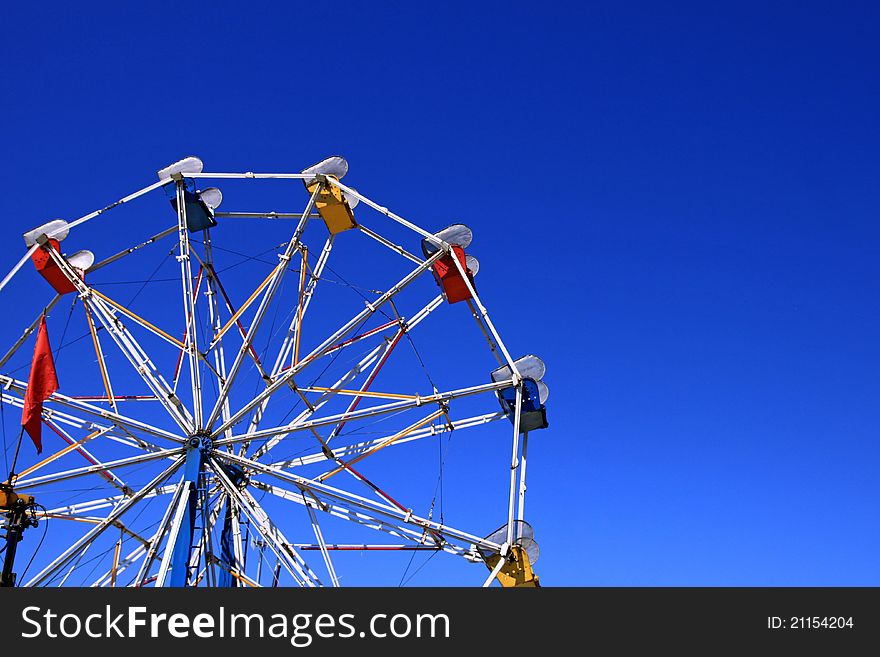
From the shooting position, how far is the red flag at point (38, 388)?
24375 mm

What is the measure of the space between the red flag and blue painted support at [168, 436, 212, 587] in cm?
398

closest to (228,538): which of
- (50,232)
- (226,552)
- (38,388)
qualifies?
(226,552)

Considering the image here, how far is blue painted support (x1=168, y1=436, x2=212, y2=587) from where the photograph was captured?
886 inches

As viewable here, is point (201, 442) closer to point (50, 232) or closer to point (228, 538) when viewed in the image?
point (228, 538)

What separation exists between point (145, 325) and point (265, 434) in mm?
5194

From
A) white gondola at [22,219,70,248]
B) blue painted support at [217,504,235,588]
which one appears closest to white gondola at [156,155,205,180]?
white gondola at [22,219,70,248]

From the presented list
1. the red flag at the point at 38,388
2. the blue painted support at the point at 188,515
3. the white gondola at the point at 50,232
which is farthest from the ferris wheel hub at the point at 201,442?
the white gondola at the point at 50,232

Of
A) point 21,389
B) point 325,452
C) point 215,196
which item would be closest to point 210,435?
point 325,452

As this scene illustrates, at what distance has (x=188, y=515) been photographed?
23266mm

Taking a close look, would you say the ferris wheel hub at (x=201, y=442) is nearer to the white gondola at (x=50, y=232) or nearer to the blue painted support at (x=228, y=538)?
the blue painted support at (x=228, y=538)

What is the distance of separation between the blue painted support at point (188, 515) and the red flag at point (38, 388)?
13.1ft

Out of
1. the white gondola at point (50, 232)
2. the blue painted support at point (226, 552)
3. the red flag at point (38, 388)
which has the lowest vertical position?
the blue painted support at point (226, 552)

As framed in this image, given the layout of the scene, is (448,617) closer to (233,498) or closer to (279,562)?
(279,562)

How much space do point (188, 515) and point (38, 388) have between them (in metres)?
5.60
